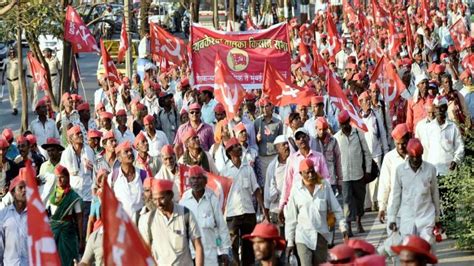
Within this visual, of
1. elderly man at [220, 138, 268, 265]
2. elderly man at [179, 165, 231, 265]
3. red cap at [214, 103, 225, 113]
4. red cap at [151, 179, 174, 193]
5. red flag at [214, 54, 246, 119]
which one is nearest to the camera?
red cap at [151, 179, 174, 193]

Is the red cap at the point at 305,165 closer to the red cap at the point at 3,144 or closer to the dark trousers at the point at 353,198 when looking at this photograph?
the red cap at the point at 3,144

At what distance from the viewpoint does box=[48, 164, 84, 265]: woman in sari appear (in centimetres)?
1189

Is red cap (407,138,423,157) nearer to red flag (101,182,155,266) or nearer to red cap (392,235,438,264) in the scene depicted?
red cap (392,235,438,264)

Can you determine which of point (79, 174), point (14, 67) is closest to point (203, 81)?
point (79, 174)

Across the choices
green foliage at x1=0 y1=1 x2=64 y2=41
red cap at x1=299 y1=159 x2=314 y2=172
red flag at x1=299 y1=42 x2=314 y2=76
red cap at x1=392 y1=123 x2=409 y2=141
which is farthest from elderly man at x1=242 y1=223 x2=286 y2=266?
red flag at x1=299 y1=42 x2=314 y2=76

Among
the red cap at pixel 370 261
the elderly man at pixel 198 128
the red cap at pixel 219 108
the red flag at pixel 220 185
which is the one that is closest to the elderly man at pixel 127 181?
the red flag at pixel 220 185

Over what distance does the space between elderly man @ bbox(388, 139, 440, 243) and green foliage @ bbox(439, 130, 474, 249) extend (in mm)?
1831

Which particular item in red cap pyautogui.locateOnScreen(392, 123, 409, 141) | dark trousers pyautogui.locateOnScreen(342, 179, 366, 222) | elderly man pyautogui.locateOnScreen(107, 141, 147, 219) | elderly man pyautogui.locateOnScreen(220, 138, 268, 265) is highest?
red cap pyautogui.locateOnScreen(392, 123, 409, 141)

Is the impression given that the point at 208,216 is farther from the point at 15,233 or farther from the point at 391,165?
the point at 391,165

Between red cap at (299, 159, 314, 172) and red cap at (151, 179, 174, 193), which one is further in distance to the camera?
red cap at (299, 159, 314, 172)

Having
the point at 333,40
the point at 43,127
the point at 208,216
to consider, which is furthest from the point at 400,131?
the point at 333,40

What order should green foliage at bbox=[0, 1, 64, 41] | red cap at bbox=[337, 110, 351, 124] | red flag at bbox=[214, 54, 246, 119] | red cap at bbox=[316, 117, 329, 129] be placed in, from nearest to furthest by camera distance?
red cap at bbox=[316, 117, 329, 129]
red cap at bbox=[337, 110, 351, 124]
red flag at bbox=[214, 54, 246, 119]
green foliage at bbox=[0, 1, 64, 41]

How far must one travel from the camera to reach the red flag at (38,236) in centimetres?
810

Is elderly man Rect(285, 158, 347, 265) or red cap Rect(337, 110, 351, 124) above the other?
red cap Rect(337, 110, 351, 124)
